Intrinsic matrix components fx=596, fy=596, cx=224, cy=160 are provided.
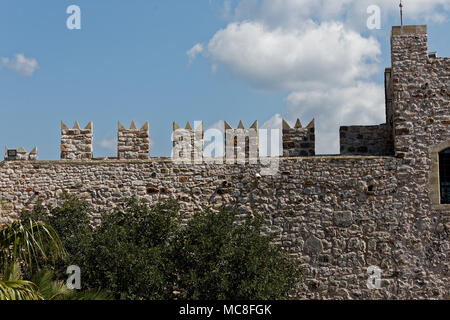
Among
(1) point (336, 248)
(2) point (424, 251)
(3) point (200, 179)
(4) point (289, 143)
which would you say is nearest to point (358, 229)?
(1) point (336, 248)

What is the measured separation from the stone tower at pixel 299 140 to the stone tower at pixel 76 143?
173 inches

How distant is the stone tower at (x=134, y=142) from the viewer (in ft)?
43.9

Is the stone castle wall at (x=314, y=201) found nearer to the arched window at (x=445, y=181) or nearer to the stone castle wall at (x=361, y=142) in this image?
the arched window at (x=445, y=181)

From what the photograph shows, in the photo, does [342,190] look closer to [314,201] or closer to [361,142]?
[314,201]

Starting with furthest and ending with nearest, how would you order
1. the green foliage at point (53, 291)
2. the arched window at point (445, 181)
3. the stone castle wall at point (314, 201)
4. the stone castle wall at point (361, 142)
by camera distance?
the stone castle wall at point (361, 142) < the arched window at point (445, 181) < the stone castle wall at point (314, 201) < the green foliage at point (53, 291)

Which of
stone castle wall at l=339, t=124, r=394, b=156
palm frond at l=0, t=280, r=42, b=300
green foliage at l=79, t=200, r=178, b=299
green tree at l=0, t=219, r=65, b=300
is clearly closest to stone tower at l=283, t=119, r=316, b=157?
stone castle wall at l=339, t=124, r=394, b=156

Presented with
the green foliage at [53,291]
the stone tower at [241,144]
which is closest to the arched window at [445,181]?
the stone tower at [241,144]

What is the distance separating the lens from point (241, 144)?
13.1 meters

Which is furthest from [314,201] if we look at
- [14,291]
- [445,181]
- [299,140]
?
[14,291]

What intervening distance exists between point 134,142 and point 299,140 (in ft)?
12.1

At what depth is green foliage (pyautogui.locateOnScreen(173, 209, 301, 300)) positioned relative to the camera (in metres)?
11.0

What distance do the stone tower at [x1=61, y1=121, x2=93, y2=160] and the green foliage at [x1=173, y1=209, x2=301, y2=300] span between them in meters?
3.17

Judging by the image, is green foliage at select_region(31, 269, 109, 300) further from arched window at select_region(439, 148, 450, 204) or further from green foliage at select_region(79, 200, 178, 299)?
arched window at select_region(439, 148, 450, 204)
